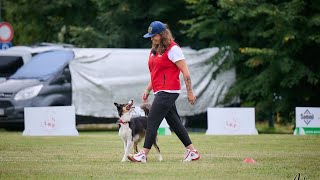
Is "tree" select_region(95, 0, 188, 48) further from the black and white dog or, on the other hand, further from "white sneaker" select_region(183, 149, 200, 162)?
"white sneaker" select_region(183, 149, 200, 162)

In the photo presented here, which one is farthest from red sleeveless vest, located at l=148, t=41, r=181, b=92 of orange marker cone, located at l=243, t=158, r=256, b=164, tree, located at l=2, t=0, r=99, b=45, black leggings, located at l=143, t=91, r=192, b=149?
tree, located at l=2, t=0, r=99, b=45

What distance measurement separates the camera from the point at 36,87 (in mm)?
22734

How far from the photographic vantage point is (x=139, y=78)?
979 inches

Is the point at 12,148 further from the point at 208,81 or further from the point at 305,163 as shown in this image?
the point at 208,81

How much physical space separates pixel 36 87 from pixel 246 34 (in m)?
7.32

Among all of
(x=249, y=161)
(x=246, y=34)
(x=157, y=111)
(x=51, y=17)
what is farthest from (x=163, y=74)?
(x=51, y=17)

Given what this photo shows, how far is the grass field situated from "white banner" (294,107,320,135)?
3.04 metres

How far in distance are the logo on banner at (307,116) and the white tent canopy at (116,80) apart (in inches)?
192

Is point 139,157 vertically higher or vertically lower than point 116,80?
higher

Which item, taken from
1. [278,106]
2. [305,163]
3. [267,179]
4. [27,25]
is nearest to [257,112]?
[278,106]

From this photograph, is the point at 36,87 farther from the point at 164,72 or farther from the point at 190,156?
the point at 164,72

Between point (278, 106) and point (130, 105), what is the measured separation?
12.5m

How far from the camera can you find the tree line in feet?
79.1

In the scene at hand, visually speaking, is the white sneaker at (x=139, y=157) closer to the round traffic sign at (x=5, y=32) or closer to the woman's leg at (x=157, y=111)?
the woman's leg at (x=157, y=111)
